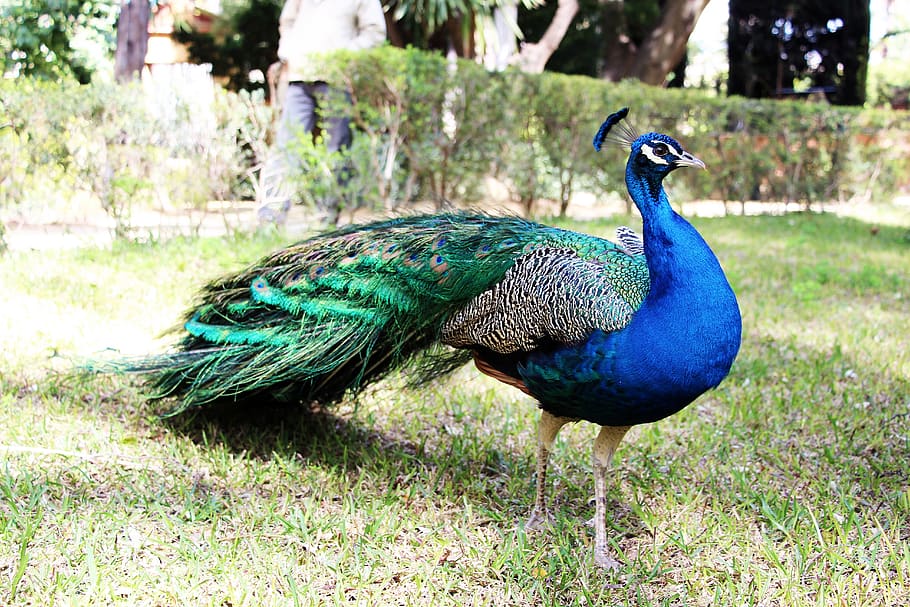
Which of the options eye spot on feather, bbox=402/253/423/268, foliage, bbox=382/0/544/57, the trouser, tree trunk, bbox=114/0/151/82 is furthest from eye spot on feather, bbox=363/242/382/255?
tree trunk, bbox=114/0/151/82

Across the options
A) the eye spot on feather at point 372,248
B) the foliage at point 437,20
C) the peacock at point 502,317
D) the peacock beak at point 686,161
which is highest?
the foliage at point 437,20

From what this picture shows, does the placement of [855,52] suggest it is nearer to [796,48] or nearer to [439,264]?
[796,48]

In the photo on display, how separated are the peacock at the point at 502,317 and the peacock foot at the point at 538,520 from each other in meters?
0.03

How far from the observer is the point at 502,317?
2334 millimetres

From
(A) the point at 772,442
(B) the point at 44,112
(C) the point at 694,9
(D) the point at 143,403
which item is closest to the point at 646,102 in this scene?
(C) the point at 694,9

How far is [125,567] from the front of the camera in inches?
87.0

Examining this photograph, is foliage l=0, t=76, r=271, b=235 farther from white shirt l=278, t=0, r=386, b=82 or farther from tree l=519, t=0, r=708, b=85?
tree l=519, t=0, r=708, b=85

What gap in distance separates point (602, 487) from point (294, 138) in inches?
176

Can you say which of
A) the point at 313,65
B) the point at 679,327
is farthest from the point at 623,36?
the point at 679,327

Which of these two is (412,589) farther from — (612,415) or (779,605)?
(779,605)

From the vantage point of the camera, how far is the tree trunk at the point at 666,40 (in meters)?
13.5

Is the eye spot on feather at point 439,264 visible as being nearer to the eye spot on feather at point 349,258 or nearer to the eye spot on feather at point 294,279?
the eye spot on feather at point 349,258

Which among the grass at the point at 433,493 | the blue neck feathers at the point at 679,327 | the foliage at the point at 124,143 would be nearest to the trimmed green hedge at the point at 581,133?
the foliage at the point at 124,143

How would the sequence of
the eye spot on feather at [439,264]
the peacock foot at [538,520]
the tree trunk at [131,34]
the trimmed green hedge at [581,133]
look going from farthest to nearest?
the tree trunk at [131,34] → the trimmed green hedge at [581,133] → the peacock foot at [538,520] → the eye spot on feather at [439,264]
